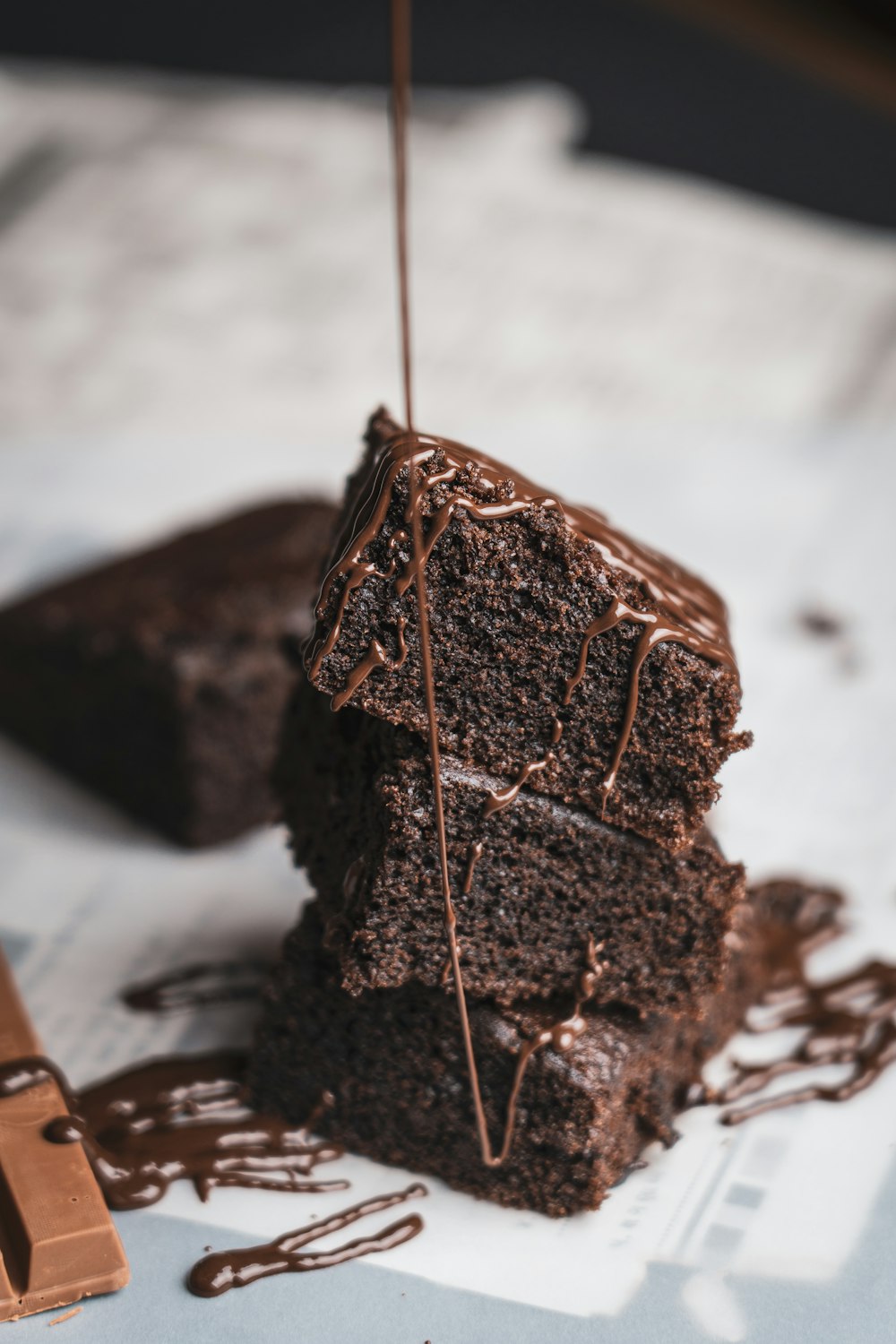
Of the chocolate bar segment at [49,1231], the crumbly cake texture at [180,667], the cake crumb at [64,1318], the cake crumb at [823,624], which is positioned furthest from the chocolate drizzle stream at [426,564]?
the cake crumb at [823,624]

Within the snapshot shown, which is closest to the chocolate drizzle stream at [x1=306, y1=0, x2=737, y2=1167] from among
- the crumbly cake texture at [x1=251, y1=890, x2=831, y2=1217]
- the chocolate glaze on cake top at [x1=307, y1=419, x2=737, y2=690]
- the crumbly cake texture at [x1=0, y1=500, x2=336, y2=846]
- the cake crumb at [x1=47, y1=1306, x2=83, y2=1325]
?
the chocolate glaze on cake top at [x1=307, y1=419, x2=737, y2=690]

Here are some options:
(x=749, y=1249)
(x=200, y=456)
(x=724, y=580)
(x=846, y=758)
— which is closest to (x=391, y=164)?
(x=200, y=456)

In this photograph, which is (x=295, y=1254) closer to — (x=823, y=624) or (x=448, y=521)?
(x=448, y=521)

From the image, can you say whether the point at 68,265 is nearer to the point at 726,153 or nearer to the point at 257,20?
the point at 257,20

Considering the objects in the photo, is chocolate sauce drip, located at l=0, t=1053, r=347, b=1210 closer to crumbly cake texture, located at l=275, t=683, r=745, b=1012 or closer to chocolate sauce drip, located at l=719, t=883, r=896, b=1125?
crumbly cake texture, located at l=275, t=683, r=745, b=1012

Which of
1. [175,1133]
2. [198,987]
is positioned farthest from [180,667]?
[175,1133]

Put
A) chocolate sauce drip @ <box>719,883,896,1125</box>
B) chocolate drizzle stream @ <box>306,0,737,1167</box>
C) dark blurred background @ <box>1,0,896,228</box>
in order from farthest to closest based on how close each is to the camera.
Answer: dark blurred background @ <box>1,0,896,228</box> < chocolate sauce drip @ <box>719,883,896,1125</box> < chocolate drizzle stream @ <box>306,0,737,1167</box>
